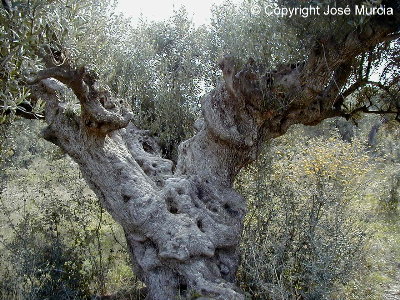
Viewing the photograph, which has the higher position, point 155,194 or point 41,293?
point 155,194

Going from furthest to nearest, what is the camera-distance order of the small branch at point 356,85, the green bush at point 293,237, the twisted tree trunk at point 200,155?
the small branch at point 356,85 → the green bush at point 293,237 → the twisted tree trunk at point 200,155

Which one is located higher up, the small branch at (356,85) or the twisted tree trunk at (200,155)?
the small branch at (356,85)

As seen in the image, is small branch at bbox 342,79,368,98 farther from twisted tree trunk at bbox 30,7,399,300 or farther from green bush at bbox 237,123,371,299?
green bush at bbox 237,123,371,299

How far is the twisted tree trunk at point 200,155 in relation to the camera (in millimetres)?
5598

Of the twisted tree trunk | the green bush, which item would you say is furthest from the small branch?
the green bush

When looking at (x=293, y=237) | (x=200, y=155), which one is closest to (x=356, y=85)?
(x=293, y=237)

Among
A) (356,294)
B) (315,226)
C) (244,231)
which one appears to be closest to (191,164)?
(244,231)

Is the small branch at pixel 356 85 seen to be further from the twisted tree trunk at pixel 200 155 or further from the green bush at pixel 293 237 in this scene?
the green bush at pixel 293 237

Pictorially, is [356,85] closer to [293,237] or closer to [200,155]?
[293,237]

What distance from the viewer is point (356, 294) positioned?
21.4 feet

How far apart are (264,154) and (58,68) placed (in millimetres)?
4268

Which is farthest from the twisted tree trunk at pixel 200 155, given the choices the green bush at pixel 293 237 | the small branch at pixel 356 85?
the green bush at pixel 293 237

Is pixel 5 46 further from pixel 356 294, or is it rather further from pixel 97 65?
pixel 356 294

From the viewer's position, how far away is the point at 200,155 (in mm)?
6859
